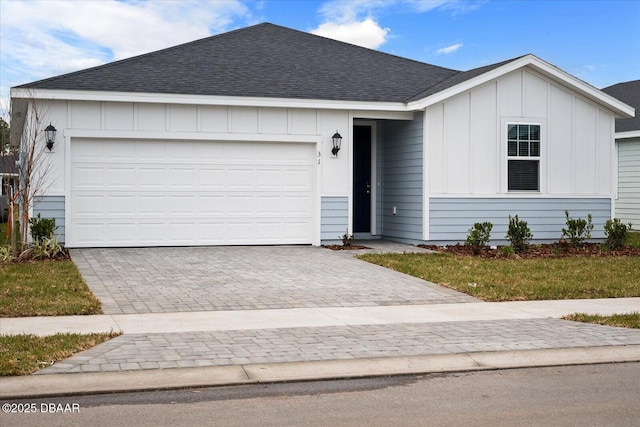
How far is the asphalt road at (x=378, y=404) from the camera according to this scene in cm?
572

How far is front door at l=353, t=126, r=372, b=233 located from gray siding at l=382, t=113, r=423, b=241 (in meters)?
0.42

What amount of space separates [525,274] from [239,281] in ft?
16.1

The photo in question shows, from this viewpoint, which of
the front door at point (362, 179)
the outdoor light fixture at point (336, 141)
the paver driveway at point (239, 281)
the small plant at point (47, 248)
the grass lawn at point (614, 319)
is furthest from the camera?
the front door at point (362, 179)

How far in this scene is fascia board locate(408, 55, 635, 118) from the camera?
18.4 m

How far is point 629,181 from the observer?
26.0m

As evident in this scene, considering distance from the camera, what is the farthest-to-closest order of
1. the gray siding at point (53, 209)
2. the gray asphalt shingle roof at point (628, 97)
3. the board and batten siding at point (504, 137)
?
the gray asphalt shingle roof at point (628, 97), the board and batten siding at point (504, 137), the gray siding at point (53, 209)

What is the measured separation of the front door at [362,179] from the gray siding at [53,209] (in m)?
7.47

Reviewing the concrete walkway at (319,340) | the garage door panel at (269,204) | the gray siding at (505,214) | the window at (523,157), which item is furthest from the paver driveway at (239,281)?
the window at (523,157)

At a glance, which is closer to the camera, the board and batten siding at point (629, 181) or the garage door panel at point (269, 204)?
the garage door panel at point (269, 204)

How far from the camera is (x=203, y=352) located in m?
7.63

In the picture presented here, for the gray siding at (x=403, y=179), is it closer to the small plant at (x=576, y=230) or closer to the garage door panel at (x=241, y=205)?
the small plant at (x=576, y=230)

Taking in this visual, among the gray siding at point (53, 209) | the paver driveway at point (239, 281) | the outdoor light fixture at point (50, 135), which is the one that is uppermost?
the outdoor light fixture at point (50, 135)

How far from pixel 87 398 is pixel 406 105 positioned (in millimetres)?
13555

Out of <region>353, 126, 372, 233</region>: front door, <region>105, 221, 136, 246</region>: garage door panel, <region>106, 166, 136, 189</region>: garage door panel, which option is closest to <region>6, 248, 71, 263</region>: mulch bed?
<region>105, 221, 136, 246</region>: garage door panel
